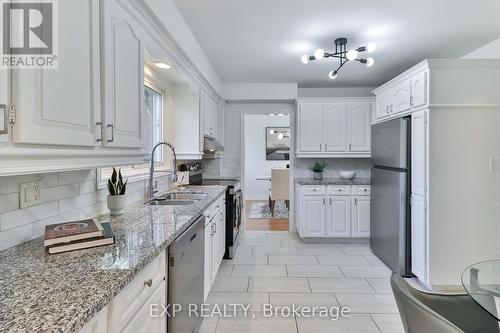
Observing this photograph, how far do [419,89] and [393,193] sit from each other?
1.13m

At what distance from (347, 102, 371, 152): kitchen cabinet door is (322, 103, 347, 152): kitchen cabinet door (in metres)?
0.11

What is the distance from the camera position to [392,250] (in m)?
3.29

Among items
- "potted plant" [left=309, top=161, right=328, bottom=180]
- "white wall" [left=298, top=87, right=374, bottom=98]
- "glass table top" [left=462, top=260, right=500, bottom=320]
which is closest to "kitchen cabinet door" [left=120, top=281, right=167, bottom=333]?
"glass table top" [left=462, top=260, right=500, bottom=320]

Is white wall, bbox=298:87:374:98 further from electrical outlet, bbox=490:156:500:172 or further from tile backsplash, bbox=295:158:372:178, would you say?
electrical outlet, bbox=490:156:500:172

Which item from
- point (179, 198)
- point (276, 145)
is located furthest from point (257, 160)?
point (179, 198)

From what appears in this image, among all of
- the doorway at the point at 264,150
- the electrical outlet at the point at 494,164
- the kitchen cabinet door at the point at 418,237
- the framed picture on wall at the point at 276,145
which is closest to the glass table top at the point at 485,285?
the kitchen cabinet door at the point at 418,237

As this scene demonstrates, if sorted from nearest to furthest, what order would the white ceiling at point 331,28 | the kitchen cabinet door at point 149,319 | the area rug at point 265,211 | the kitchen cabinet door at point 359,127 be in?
the kitchen cabinet door at point 149,319, the white ceiling at point 331,28, the kitchen cabinet door at point 359,127, the area rug at point 265,211

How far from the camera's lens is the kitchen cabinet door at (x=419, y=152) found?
2.81 meters

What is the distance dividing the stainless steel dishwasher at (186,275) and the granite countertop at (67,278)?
0.12 m

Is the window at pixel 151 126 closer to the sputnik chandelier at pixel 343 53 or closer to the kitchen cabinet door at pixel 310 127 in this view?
the sputnik chandelier at pixel 343 53

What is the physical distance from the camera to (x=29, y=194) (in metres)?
1.33

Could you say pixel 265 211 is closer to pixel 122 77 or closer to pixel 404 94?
pixel 404 94

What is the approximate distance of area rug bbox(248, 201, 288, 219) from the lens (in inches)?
246

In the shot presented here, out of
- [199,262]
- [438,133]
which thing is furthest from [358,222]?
[199,262]
